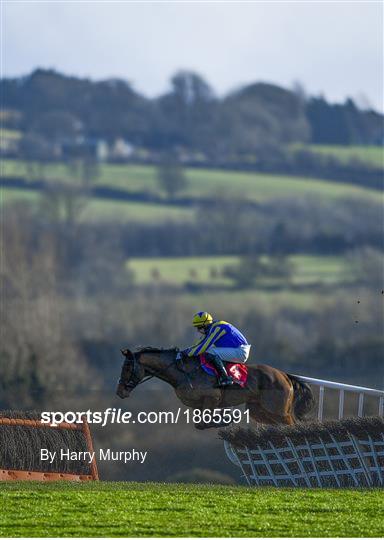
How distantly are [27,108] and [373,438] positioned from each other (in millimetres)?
46116

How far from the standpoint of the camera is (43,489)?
40.5ft

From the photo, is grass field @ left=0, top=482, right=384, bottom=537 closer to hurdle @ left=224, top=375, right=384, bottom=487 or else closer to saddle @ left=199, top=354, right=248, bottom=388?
hurdle @ left=224, top=375, right=384, bottom=487

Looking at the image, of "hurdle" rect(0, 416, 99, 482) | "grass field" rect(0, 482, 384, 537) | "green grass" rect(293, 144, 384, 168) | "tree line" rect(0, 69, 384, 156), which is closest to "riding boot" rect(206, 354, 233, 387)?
"hurdle" rect(0, 416, 99, 482)

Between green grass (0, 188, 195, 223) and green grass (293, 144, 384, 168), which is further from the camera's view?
green grass (293, 144, 384, 168)

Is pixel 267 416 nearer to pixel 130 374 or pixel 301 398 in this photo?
pixel 301 398

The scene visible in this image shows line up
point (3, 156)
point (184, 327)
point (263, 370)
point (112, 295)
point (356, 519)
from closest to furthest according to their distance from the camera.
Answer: point (356, 519)
point (263, 370)
point (184, 327)
point (112, 295)
point (3, 156)

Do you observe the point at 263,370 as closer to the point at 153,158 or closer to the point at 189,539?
the point at 189,539

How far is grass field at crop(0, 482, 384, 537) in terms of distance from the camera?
1039 centimetres

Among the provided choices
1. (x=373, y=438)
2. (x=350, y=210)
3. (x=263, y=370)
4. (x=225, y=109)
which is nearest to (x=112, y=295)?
(x=350, y=210)

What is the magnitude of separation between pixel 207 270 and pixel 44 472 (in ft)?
109

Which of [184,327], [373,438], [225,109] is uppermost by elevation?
[225,109]

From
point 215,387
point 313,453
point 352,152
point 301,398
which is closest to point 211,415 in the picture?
point 215,387

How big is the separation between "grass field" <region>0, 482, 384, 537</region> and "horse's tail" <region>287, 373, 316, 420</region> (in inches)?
122

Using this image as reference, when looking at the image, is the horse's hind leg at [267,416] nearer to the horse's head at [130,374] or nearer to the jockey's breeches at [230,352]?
the jockey's breeches at [230,352]
